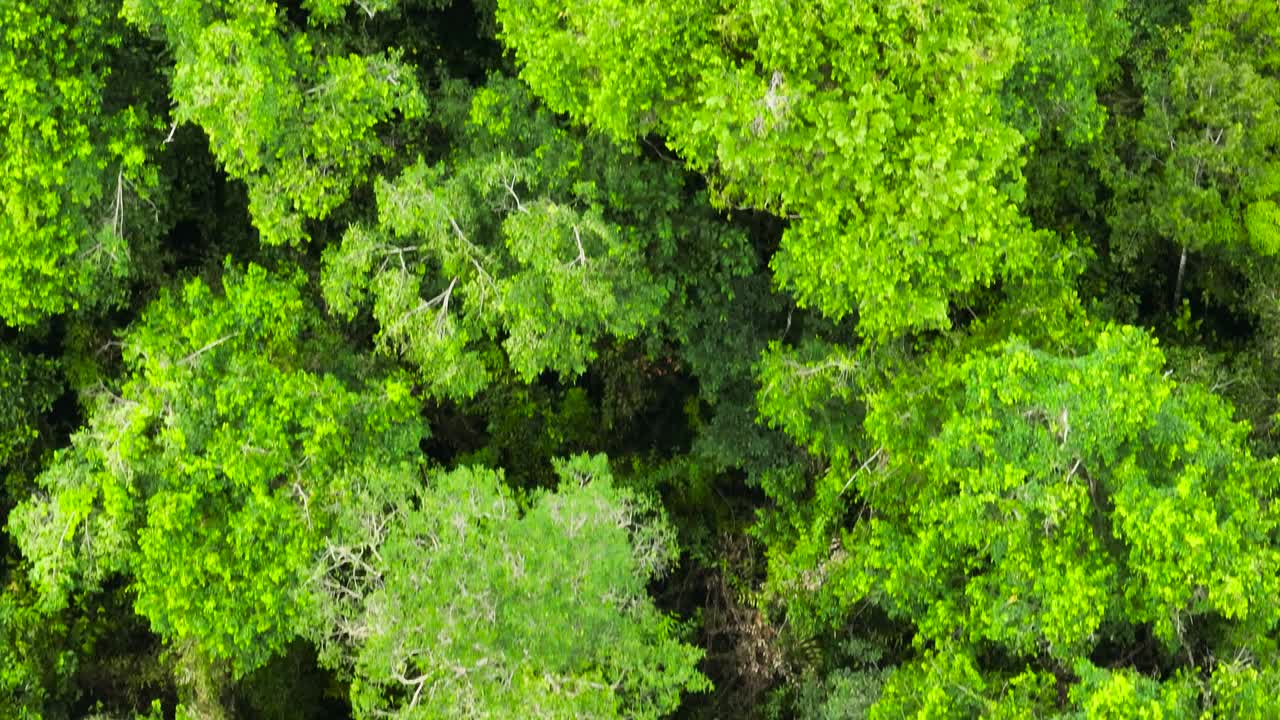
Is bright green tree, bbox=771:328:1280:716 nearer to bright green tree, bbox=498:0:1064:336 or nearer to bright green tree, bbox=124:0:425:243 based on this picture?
bright green tree, bbox=498:0:1064:336

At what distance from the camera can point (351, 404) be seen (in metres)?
17.2

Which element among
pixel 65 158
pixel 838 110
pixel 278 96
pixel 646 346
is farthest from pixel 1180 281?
pixel 65 158

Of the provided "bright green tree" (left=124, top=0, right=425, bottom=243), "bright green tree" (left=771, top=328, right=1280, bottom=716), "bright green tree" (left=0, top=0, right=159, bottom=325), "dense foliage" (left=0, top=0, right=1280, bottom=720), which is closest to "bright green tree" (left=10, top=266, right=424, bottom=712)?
"dense foliage" (left=0, top=0, right=1280, bottom=720)

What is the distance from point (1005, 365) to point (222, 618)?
1274 centimetres

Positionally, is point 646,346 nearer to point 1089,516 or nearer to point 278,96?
point 278,96

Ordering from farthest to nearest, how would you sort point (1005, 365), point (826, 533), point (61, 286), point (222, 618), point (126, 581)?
point (126, 581), point (826, 533), point (61, 286), point (222, 618), point (1005, 365)

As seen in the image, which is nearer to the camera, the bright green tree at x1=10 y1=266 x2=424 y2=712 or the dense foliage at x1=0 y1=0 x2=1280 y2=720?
the dense foliage at x1=0 y1=0 x2=1280 y2=720

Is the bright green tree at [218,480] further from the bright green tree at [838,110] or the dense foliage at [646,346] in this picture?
the bright green tree at [838,110]

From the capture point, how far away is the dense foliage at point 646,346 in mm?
14703

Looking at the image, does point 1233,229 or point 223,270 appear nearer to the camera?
point 1233,229

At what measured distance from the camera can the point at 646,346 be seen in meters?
21.2

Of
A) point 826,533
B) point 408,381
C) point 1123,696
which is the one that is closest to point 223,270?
point 408,381

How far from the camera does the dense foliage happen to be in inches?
579

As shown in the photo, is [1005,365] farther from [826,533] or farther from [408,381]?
[408,381]
